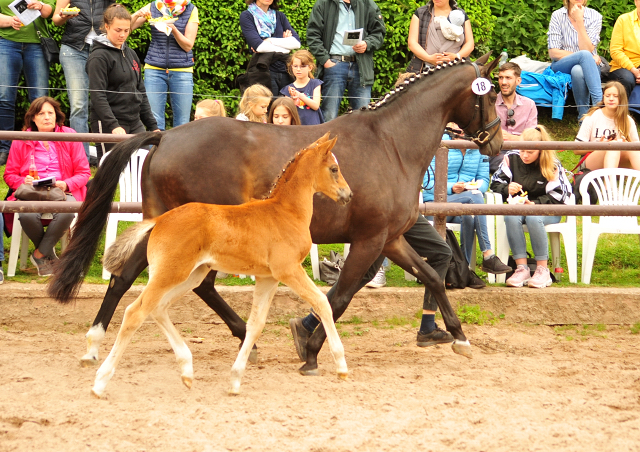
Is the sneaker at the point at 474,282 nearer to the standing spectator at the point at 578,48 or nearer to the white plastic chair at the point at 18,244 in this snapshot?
the white plastic chair at the point at 18,244

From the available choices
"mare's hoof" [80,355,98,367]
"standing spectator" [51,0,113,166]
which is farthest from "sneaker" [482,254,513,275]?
"standing spectator" [51,0,113,166]

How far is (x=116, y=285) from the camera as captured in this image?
4832 mm

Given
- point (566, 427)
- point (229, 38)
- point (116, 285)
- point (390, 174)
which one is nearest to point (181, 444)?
point (116, 285)

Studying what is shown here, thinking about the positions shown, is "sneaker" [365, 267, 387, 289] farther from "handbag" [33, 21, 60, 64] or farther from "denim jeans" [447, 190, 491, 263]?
"handbag" [33, 21, 60, 64]

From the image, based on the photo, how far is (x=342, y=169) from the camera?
16.4 ft

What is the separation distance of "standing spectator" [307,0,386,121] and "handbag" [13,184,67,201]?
3.23 metres

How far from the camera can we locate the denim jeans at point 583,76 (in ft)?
31.1

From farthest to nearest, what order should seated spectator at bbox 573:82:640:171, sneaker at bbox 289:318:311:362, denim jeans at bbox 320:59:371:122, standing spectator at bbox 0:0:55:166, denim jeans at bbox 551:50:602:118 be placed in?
denim jeans at bbox 551:50:602:118 → denim jeans at bbox 320:59:371:122 → standing spectator at bbox 0:0:55:166 → seated spectator at bbox 573:82:640:171 → sneaker at bbox 289:318:311:362

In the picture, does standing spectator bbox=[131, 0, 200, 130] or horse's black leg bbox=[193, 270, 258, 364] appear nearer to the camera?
horse's black leg bbox=[193, 270, 258, 364]

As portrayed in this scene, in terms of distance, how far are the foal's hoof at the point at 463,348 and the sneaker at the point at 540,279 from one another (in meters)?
1.62

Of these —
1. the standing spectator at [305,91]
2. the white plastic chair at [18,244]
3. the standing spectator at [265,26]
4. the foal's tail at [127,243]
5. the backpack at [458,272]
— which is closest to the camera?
the foal's tail at [127,243]

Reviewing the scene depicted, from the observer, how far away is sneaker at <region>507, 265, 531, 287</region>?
678cm

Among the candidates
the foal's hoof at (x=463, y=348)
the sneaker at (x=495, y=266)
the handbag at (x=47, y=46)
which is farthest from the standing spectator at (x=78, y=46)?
the foal's hoof at (x=463, y=348)

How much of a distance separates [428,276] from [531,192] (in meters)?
2.36
